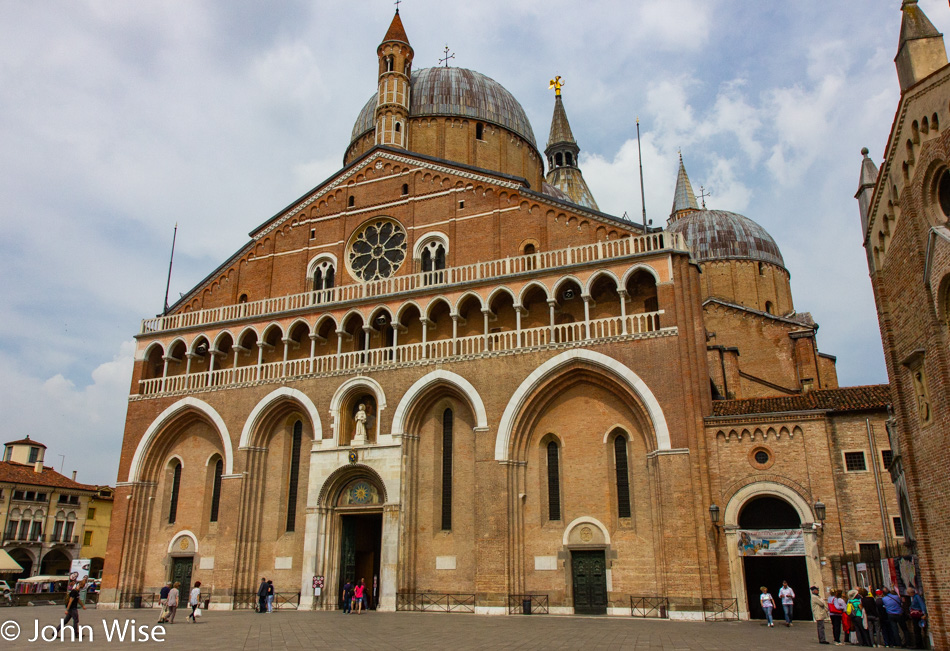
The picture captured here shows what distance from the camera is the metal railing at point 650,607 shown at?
795 inches

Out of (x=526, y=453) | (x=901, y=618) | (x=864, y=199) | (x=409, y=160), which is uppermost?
(x=409, y=160)

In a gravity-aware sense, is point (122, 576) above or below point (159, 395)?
below

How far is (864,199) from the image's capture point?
50.9ft

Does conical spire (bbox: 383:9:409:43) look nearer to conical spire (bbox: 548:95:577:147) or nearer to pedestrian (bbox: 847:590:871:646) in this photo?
conical spire (bbox: 548:95:577:147)

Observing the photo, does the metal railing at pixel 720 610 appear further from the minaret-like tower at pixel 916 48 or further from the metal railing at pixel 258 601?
the minaret-like tower at pixel 916 48

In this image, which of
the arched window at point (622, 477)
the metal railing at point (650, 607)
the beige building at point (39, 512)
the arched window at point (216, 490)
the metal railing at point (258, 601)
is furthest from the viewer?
the beige building at point (39, 512)

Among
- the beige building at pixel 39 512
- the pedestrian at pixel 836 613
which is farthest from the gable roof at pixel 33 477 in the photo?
the pedestrian at pixel 836 613

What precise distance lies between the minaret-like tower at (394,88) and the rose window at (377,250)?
14.9ft

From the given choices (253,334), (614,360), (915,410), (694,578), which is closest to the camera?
(915,410)

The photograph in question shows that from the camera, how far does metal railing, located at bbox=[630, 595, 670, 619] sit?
2020cm

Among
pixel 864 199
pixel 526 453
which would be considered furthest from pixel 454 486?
pixel 864 199

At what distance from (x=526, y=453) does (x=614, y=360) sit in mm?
4045

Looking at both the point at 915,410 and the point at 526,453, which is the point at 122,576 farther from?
the point at 915,410

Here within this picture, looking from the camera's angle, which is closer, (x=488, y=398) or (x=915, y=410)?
(x=915, y=410)
